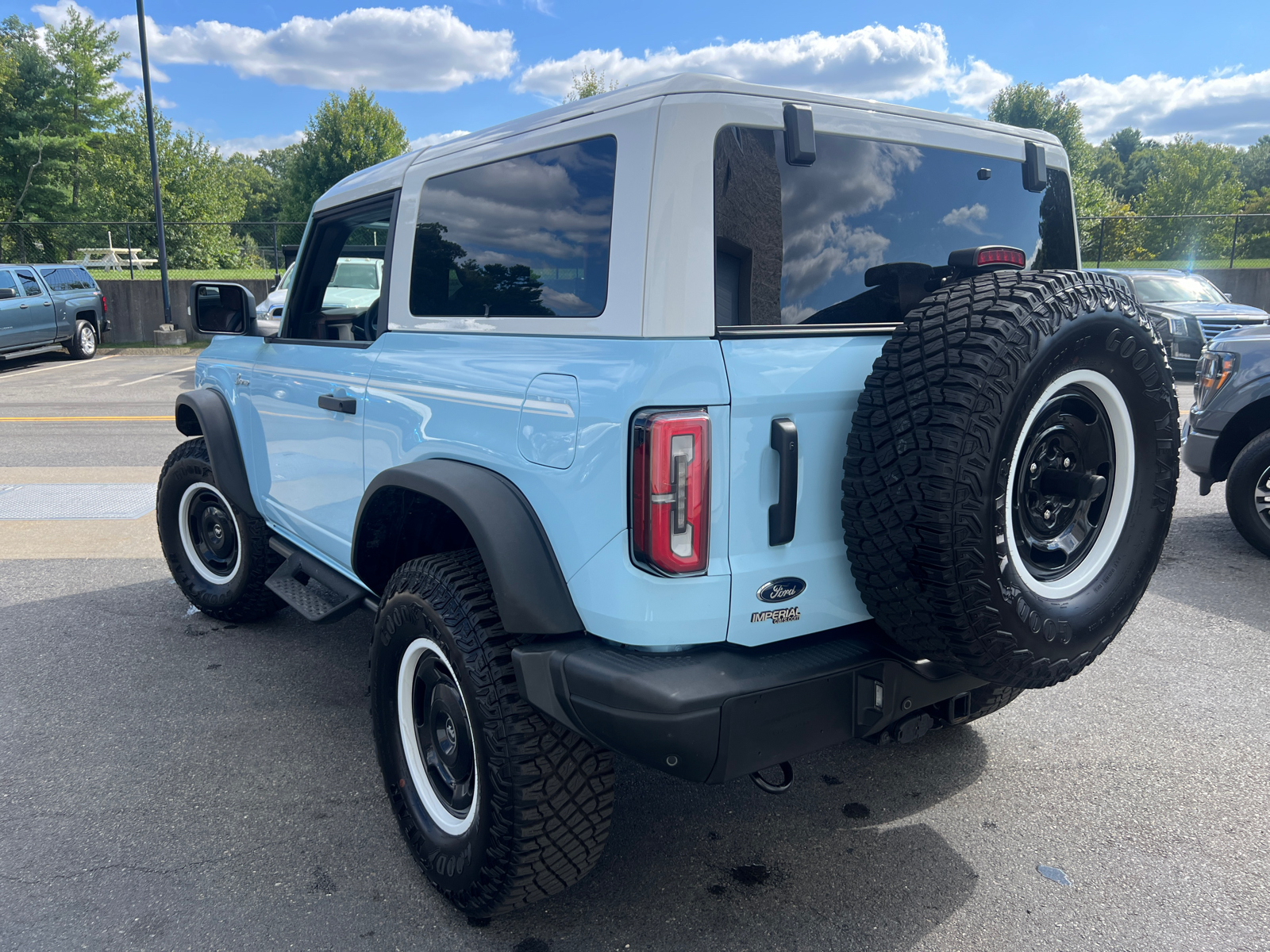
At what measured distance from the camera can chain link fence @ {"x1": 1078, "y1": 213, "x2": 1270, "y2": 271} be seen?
24.8 metres

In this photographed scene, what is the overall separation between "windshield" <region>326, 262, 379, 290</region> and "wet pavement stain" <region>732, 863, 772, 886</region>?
7.84 feet

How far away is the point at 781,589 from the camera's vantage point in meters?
2.11

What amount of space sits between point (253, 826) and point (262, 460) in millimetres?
1659

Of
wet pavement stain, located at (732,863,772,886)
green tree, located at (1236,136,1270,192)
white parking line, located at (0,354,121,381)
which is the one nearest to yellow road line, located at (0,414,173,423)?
white parking line, located at (0,354,121,381)

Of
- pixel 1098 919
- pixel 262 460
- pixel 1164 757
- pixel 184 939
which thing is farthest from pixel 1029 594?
pixel 262 460

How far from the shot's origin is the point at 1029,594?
2.11 metres

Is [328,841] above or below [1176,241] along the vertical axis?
below

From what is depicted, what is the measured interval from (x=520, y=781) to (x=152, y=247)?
103 feet

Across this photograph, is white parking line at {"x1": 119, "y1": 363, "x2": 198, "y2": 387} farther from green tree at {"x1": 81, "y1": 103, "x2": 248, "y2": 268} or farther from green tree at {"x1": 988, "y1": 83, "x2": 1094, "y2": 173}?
green tree at {"x1": 988, "y1": 83, "x2": 1094, "y2": 173}

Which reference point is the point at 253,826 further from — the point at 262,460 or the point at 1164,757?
the point at 1164,757

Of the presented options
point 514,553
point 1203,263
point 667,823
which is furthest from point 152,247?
point 1203,263

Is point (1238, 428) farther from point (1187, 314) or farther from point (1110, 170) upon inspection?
point (1110, 170)

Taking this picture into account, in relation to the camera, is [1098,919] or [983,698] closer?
[1098,919]

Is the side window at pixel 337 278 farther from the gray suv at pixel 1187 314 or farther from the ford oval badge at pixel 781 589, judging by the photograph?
the gray suv at pixel 1187 314
